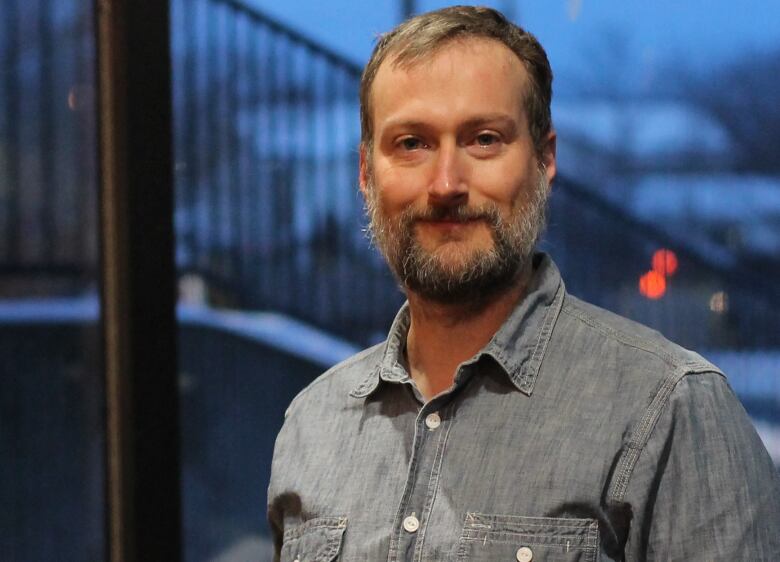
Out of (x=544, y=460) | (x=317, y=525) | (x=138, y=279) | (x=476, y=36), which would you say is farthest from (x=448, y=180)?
(x=138, y=279)

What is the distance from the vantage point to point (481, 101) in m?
1.10

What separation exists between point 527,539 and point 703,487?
0.18 metres

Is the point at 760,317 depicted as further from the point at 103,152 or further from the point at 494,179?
the point at 103,152

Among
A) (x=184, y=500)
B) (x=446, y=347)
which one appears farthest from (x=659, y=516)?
(x=184, y=500)

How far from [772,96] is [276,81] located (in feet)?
3.26

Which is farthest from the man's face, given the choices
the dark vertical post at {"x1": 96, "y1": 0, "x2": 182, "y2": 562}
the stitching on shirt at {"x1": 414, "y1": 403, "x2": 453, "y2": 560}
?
the dark vertical post at {"x1": 96, "y1": 0, "x2": 182, "y2": 562}

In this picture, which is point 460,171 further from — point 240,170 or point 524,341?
Answer: point 240,170

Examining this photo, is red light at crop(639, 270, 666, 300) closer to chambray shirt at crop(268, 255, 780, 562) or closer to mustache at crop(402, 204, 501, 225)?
chambray shirt at crop(268, 255, 780, 562)

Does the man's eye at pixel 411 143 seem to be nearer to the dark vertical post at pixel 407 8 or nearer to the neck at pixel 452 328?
the neck at pixel 452 328

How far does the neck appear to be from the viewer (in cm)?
116

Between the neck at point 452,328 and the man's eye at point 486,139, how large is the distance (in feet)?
0.53

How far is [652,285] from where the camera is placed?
198 cm

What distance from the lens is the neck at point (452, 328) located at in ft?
3.80

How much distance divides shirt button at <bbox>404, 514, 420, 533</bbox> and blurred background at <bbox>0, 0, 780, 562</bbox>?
1.02 metres
